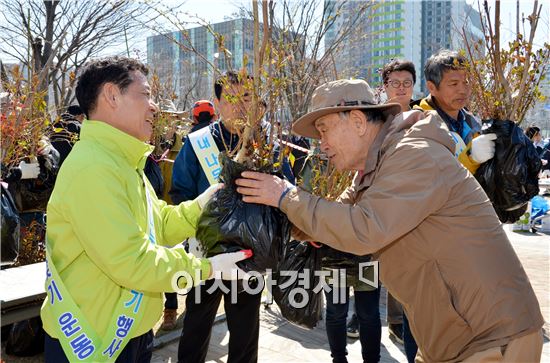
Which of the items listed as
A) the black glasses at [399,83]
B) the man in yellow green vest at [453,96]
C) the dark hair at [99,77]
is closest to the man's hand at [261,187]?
the dark hair at [99,77]

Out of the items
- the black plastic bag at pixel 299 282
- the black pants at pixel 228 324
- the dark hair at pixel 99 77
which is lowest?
the black pants at pixel 228 324

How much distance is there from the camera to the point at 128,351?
1857 millimetres

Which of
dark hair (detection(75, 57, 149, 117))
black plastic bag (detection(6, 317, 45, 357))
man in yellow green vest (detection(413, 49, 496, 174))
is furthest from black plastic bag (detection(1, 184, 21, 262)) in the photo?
man in yellow green vest (detection(413, 49, 496, 174))

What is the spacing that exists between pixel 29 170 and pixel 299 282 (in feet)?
9.27

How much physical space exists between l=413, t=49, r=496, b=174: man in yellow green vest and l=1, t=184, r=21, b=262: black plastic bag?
2718 millimetres

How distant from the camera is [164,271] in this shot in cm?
169

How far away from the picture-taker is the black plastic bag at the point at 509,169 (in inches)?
110

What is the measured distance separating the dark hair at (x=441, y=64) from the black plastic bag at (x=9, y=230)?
2916 mm

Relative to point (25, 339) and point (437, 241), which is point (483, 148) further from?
point (25, 339)

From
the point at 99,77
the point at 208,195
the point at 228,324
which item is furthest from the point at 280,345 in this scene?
the point at 99,77

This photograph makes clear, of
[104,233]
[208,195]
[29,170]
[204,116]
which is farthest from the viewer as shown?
[204,116]

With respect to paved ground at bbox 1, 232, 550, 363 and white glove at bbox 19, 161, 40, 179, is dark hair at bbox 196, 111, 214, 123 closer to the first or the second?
white glove at bbox 19, 161, 40, 179

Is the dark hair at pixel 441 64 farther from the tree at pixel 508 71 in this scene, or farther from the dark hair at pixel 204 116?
the dark hair at pixel 204 116

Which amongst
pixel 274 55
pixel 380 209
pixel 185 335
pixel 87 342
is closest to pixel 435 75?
pixel 274 55
